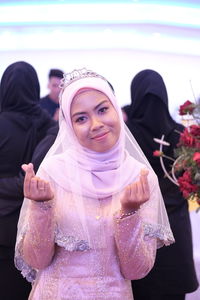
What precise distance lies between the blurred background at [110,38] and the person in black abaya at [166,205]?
3.45m

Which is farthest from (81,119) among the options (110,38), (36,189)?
(110,38)

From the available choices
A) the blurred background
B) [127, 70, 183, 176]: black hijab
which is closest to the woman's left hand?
[127, 70, 183, 176]: black hijab

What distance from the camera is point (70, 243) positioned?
1.11 meters

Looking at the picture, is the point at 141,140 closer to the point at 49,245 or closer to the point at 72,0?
the point at 49,245

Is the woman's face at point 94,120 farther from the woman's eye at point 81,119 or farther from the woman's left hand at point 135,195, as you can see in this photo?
the woman's left hand at point 135,195

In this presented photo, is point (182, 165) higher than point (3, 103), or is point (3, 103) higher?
point (3, 103)

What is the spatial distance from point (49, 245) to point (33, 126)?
977mm

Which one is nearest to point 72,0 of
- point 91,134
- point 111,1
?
point 111,1

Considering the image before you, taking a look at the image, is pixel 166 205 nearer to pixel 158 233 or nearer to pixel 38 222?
pixel 158 233

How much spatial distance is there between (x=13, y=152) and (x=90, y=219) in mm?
886

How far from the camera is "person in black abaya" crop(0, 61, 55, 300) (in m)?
1.92

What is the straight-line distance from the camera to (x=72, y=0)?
5273 millimetres

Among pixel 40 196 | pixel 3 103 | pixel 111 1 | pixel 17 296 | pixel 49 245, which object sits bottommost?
pixel 17 296

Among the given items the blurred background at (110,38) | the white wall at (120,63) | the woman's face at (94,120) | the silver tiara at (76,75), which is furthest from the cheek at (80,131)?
the white wall at (120,63)
